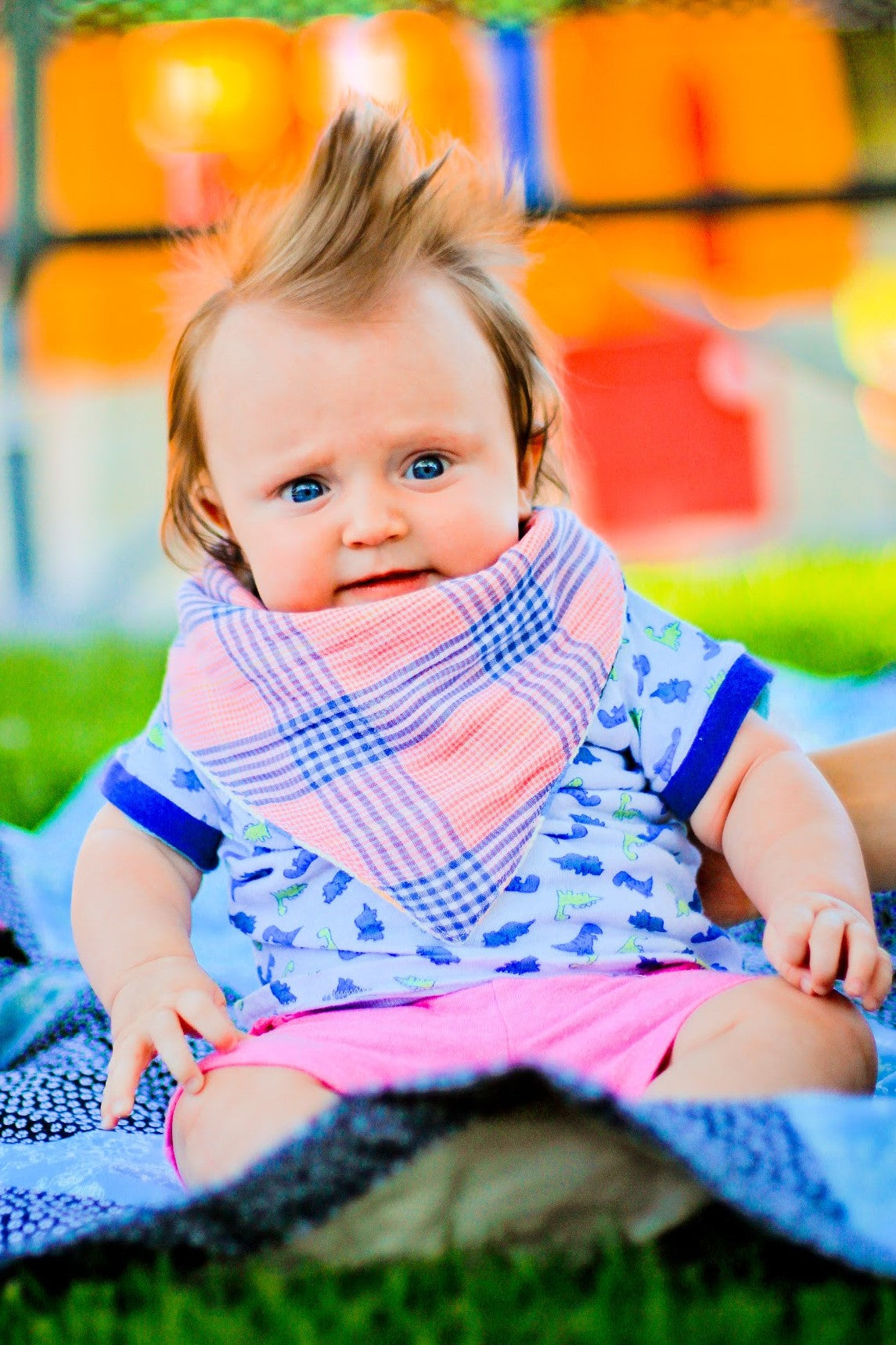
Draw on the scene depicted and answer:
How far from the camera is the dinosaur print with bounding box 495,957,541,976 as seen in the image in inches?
43.0

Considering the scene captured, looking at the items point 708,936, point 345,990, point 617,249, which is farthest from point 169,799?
point 617,249

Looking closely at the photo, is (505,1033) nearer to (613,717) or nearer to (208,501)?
(613,717)

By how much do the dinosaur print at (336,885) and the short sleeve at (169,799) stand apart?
0.44 feet

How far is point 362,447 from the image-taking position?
1.20 m

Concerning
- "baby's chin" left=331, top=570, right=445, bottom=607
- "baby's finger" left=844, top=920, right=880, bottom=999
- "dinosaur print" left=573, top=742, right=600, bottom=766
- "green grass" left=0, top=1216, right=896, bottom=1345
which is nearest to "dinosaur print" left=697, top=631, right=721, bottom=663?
"dinosaur print" left=573, top=742, right=600, bottom=766

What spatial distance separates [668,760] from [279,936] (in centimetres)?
33

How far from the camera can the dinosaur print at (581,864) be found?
1146 mm

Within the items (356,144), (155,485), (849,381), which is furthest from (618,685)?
(155,485)

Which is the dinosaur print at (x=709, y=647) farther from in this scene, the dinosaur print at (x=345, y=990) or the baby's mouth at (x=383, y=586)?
the dinosaur print at (x=345, y=990)

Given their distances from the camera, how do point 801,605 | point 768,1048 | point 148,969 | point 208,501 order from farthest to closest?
point 801,605, point 208,501, point 148,969, point 768,1048

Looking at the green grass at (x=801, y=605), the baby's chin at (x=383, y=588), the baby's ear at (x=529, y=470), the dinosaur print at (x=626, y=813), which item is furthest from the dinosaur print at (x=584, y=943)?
the green grass at (x=801, y=605)

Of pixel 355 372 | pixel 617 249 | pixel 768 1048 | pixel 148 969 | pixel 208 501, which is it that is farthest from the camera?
pixel 617 249

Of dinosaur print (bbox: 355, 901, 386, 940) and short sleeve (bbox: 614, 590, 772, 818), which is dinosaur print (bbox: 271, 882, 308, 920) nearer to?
dinosaur print (bbox: 355, 901, 386, 940)

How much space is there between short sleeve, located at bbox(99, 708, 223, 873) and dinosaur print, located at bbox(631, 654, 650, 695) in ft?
1.19
